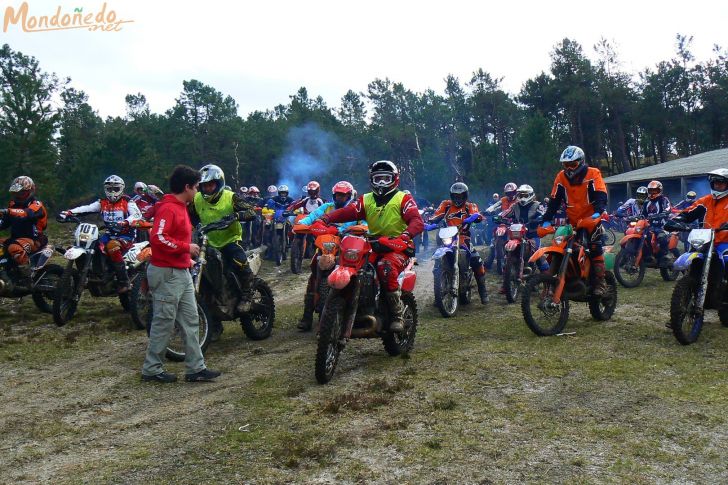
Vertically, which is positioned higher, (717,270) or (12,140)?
(12,140)

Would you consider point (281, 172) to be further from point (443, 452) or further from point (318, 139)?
point (443, 452)

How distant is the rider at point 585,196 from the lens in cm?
849

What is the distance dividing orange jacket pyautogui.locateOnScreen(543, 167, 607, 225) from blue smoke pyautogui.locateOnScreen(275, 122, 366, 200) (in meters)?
48.9

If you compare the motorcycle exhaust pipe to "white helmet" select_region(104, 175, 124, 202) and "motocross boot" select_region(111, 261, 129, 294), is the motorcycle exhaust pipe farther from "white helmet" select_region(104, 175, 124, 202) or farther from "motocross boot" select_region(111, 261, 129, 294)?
"white helmet" select_region(104, 175, 124, 202)

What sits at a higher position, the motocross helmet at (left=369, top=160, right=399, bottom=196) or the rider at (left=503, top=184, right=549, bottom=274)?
the motocross helmet at (left=369, top=160, right=399, bottom=196)

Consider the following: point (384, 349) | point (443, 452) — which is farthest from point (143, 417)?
point (384, 349)

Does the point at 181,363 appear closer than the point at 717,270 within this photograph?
Yes

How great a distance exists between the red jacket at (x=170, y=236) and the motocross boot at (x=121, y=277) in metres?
3.95

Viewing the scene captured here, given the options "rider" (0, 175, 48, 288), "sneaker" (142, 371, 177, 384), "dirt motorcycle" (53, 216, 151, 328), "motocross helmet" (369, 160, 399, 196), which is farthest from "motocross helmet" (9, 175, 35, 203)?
"motocross helmet" (369, 160, 399, 196)

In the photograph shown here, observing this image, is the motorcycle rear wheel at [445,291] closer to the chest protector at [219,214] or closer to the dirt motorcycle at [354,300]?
the dirt motorcycle at [354,300]

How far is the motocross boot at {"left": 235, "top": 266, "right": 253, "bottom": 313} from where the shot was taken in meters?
7.95

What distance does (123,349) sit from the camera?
26.1 ft

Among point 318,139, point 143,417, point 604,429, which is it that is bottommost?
point 604,429

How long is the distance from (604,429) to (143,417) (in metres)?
3.59
